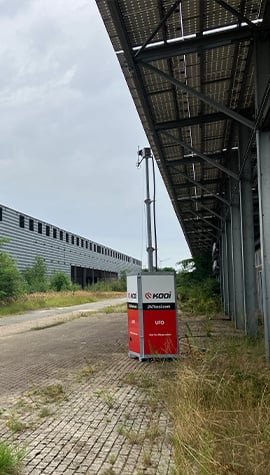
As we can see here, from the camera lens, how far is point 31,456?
406cm

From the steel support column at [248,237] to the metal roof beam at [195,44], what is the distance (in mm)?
3936

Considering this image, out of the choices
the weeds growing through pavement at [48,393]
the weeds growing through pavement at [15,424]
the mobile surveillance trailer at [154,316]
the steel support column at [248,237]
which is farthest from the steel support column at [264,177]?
the weeds growing through pavement at [15,424]

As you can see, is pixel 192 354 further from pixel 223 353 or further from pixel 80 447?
pixel 80 447

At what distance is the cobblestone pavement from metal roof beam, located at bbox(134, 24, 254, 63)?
533 centimetres

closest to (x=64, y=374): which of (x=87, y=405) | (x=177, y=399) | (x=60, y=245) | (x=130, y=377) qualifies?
(x=130, y=377)

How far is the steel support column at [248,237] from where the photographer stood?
1125 centimetres

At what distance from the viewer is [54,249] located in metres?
66.8

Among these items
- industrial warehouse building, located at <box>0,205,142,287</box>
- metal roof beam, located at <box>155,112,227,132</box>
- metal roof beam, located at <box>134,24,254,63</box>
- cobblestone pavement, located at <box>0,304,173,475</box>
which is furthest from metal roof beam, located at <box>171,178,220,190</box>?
industrial warehouse building, located at <box>0,205,142,287</box>

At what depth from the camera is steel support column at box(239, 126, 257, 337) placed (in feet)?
36.9

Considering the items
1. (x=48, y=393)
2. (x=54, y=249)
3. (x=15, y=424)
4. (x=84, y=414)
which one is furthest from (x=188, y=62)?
(x=54, y=249)

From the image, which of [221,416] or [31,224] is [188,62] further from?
[31,224]

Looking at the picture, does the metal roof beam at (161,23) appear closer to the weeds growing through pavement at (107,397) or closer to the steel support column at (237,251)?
the weeds growing through pavement at (107,397)

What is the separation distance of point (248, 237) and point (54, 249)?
188 ft

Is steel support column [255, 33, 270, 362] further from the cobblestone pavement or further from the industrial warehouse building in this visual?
the industrial warehouse building
